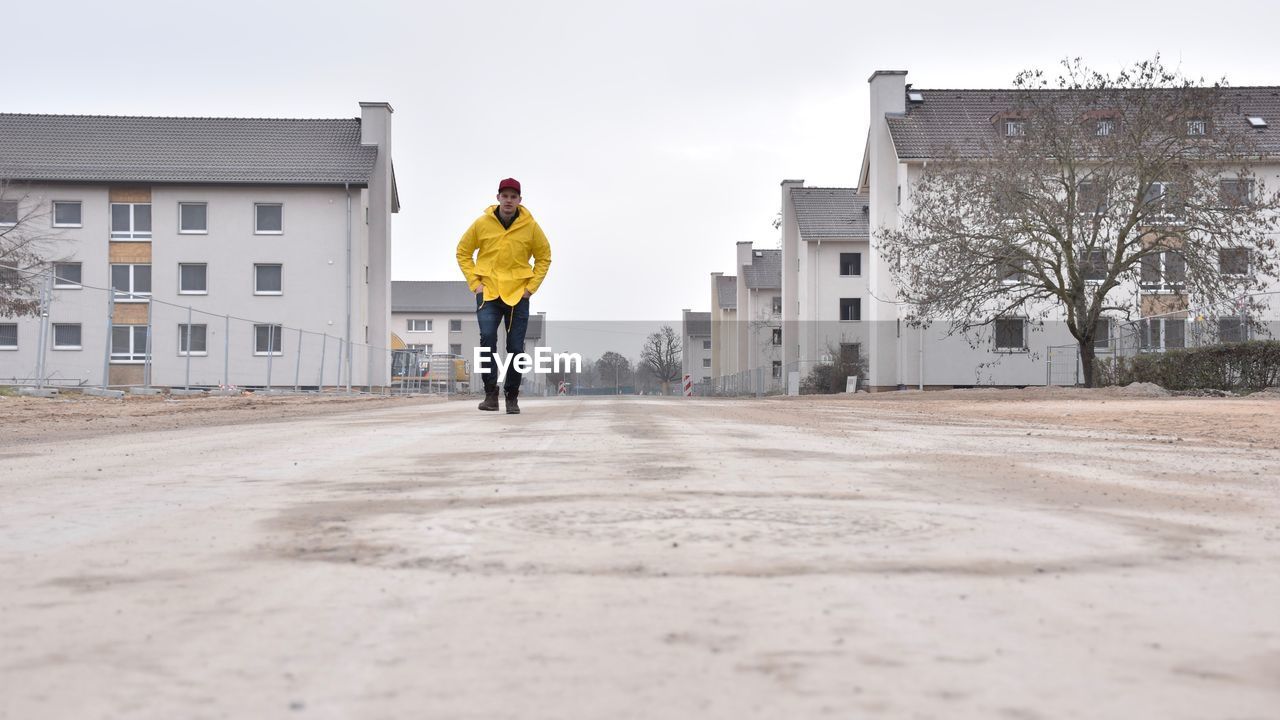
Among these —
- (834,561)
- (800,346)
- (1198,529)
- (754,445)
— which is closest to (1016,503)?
(1198,529)

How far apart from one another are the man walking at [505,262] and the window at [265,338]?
736 inches

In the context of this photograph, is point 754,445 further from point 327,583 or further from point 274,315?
point 274,315

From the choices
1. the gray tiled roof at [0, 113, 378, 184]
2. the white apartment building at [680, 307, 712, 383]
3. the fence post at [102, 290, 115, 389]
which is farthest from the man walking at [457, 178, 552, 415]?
the white apartment building at [680, 307, 712, 383]

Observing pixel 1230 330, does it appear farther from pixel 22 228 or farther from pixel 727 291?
pixel 727 291

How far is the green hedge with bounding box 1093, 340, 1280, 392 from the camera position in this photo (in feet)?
68.6

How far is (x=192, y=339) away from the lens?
965 inches

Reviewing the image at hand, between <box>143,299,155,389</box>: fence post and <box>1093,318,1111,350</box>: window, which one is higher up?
<box>1093,318,1111,350</box>: window

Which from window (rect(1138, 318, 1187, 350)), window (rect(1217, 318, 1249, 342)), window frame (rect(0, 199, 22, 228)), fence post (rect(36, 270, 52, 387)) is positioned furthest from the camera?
window frame (rect(0, 199, 22, 228))

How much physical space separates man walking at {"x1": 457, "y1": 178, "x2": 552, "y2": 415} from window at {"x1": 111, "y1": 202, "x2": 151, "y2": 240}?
37.5 metres

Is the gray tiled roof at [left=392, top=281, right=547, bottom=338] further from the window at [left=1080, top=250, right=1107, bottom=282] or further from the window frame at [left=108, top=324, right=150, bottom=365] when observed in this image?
the window frame at [left=108, top=324, right=150, bottom=365]

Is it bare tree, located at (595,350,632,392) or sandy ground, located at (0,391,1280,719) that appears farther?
bare tree, located at (595,350,632,392)

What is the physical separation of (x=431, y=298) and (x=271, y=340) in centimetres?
8438

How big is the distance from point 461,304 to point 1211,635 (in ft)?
369

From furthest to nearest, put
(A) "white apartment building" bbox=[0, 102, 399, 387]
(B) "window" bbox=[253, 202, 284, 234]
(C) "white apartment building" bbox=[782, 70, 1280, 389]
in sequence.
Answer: (B) "window" bbox=[253, 202, 284, 234], (A) "white apartment building" bbox=[0, 102, 399, 387], (C) "white apartment building" bbox=[782, 70, 1280, 389]
